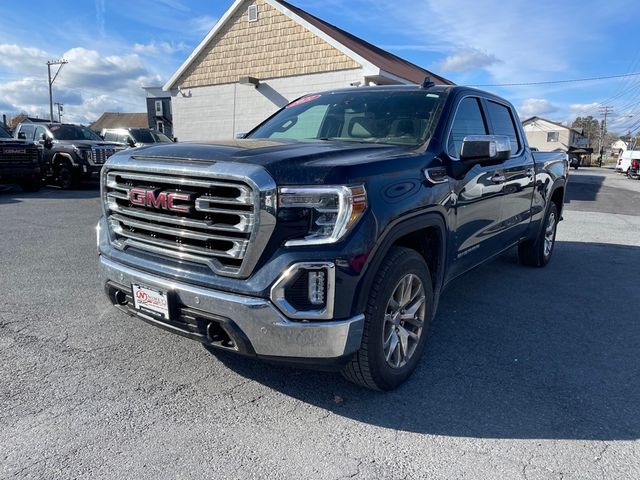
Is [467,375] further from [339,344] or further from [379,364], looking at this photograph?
[339,344]

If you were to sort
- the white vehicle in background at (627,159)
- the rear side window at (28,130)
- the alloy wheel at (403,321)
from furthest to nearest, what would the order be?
1. the white vehicle in background at (627,159)
2. the rear side window at (28,130)
3. the alloy wheel at (403,321)

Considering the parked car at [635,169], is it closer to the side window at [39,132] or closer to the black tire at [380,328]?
the side window at [39,132]

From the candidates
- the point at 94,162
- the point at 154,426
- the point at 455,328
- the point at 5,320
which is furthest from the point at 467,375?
the point at 94,162

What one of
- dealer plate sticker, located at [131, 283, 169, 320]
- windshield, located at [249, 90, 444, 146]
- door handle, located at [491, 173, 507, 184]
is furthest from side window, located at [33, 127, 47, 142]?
door handle, located at [491, 173, 507, 184]

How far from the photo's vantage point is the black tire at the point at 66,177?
13.9 meters

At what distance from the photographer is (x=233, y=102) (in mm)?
19359

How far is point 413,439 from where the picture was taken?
2.58 meters

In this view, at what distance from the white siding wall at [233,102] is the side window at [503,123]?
38.5ft

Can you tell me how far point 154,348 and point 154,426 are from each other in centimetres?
97

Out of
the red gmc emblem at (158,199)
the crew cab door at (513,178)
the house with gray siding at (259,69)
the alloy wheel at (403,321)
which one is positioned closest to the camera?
the red gmc emblem at (158,199)

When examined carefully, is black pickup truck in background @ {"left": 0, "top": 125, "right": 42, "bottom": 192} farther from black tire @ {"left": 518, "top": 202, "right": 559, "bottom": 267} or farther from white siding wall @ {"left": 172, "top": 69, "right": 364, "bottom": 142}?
black tire @ {"left": 518, "top": 202, "right": 559, "bottom": 267}

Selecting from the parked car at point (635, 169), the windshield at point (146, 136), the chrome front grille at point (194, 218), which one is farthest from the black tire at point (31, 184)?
the parked car at point (635, 169)

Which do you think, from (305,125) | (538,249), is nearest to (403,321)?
(305,125)

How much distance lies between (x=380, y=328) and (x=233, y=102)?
59.4ft
